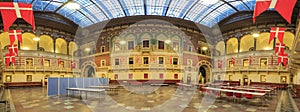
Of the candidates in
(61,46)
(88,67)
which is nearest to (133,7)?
(88,67)

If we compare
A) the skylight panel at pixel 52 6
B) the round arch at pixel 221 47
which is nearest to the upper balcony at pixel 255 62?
the round arch at pixel 221 47

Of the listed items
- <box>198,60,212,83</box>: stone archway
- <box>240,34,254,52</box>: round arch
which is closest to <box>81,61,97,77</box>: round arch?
<box>198,60,212,83</box>: stone archway

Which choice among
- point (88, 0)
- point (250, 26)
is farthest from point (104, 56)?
point (250, 26)

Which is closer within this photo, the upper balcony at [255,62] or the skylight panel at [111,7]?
the skylight panel at [111,7]

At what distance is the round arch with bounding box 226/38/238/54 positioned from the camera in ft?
101

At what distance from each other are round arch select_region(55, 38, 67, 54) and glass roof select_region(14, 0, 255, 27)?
13.9 feet

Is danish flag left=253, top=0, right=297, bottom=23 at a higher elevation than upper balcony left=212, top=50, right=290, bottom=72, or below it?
higher

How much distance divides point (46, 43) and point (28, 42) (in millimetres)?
2621

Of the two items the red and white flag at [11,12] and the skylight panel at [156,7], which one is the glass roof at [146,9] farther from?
the red and white flag at [11,12]

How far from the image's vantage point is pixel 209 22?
106 feet

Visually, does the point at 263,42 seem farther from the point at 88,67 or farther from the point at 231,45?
the point at 88,67

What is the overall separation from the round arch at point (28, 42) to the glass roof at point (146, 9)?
5.14 meters

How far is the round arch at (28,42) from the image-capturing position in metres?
27.9

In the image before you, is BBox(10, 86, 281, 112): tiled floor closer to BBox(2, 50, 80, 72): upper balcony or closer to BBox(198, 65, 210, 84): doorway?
BBox(2, 50, 80, 72): upper balcony
